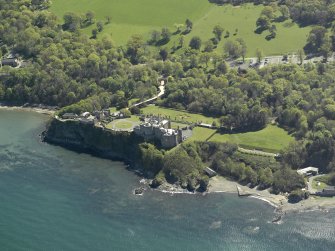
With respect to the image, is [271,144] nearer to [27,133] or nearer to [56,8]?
[27,133]

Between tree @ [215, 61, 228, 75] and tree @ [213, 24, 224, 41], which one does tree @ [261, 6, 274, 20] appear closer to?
tree @ [213, 24, 224, 41]

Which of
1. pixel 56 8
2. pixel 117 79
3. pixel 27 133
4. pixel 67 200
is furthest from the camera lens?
pixel 56 8

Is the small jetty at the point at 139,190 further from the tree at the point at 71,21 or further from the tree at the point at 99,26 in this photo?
the tree at the point at 71,21

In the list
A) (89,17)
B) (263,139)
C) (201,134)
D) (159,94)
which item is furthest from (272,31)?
(201,134)

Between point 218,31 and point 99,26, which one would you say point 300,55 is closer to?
point 218,31

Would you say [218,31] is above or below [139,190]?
above

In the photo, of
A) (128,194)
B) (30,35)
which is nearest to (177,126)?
(128,194)

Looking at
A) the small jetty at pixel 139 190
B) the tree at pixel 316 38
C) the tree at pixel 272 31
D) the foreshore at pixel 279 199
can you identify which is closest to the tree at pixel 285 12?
the tree at pixel 272 31
